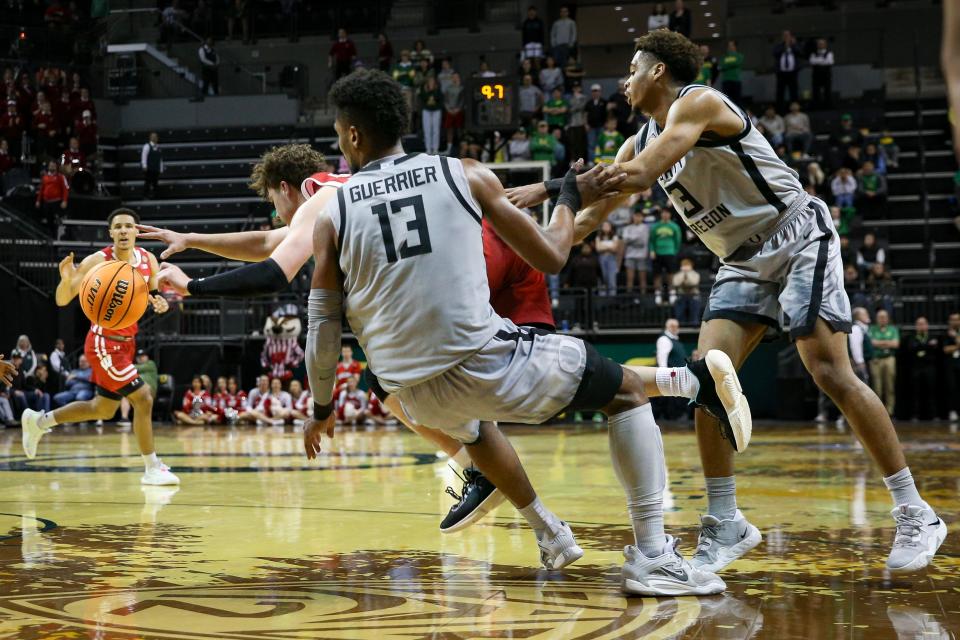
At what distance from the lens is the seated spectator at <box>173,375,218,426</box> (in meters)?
17.9

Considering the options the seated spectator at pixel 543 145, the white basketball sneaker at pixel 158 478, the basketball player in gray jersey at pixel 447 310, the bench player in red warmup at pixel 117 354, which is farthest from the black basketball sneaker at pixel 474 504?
the seated spectator at pixel 543 145

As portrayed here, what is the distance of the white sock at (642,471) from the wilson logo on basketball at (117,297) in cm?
499

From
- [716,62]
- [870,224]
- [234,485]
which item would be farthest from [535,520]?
[716,62]

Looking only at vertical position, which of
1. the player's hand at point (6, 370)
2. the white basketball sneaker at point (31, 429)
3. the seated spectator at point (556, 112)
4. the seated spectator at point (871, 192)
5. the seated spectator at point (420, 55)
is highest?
the seated spectator at point (420, 55)

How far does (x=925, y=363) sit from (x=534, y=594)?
14.6 meters

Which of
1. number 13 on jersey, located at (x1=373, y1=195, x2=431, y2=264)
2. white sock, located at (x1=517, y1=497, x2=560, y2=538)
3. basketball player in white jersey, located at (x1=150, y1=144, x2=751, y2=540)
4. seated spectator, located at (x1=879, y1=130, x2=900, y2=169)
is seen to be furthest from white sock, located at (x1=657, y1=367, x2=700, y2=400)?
seated spectator, located at (x1=879, y1=130, x2=900, y2=169)

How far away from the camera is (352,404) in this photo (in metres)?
17.2

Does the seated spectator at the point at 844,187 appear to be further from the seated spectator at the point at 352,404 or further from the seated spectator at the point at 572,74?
the seated spectator at the point at 352,404

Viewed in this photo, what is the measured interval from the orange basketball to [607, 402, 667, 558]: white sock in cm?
498

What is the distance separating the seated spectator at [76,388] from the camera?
17.5 meters

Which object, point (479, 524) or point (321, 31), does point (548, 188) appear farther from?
point (321, 31)

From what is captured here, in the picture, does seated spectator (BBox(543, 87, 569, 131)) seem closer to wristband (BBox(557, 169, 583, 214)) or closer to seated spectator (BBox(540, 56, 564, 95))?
seated spectator (BBox(540, 56, 564, 95))

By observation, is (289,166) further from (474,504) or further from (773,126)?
(773,126)

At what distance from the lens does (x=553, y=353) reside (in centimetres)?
383
